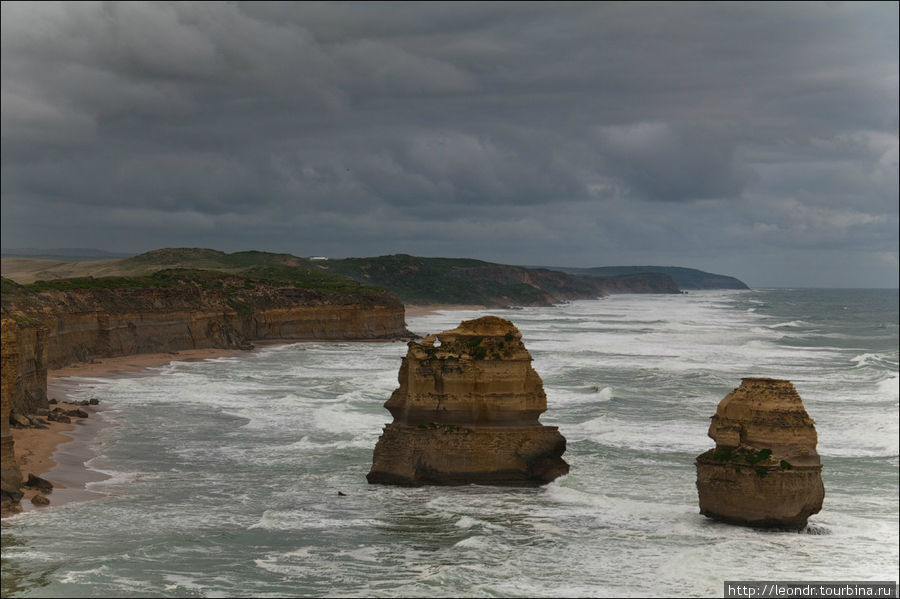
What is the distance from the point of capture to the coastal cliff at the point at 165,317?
40.1m

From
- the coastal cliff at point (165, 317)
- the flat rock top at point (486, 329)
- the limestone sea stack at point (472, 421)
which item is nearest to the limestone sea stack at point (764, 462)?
the limestone sea stack at point (472, 421)

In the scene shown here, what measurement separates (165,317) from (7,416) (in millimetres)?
52150

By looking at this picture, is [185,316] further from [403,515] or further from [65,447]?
[403,515]

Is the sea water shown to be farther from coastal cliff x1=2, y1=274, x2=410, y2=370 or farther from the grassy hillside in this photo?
the grassy hillside

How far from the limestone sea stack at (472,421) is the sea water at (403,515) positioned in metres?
0.59

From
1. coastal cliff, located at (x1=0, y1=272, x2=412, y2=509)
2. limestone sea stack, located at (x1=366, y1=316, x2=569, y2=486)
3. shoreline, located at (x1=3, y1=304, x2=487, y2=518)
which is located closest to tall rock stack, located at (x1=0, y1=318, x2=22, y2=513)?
coastal cliff, located at (x1=0, y1=272, x2=412, y2=509)

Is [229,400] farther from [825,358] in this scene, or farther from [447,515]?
[825,358]

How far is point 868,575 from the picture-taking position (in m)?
19.5


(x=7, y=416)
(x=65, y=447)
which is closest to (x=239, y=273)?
(x=65, y=447)

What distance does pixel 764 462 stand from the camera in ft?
70.9

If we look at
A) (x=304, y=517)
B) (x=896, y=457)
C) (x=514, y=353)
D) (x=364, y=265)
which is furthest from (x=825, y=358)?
(x=364, y=265)

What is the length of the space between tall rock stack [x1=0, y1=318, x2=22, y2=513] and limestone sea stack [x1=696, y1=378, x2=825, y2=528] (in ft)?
49.9

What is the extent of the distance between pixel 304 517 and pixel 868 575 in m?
12.2

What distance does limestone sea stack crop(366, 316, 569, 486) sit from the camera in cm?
2606
